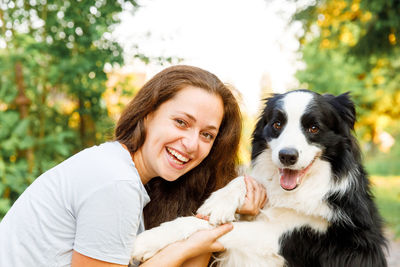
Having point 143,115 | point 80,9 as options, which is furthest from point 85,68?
point 143,115

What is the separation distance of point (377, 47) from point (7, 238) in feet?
19.1

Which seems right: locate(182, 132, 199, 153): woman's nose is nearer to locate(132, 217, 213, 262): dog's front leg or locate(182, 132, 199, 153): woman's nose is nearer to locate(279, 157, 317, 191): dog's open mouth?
locate(132, 217, 213, 262): dog's front leg

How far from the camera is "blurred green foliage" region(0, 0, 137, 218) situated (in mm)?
3145

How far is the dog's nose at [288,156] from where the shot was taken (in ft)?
6.57

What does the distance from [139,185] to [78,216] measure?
294mm

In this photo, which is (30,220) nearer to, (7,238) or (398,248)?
(7,238)

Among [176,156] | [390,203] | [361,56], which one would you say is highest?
[361,56]

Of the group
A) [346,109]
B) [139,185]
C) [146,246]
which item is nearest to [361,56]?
[346,109]

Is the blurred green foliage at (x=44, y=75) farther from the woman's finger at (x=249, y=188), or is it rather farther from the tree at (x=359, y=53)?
the tree at (x=359, y=53)

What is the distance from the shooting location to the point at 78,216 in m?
1.56

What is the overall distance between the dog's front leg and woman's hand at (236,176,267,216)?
26 centimetres

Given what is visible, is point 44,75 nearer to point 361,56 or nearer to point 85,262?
point 85,262

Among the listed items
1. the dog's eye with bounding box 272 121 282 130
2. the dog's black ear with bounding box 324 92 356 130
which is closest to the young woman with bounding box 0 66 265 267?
the dog's eye with bounding box 272 121 282 130

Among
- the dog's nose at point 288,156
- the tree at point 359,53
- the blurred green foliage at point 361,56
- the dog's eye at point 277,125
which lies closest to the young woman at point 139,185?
the dog's eye at point 277,125
